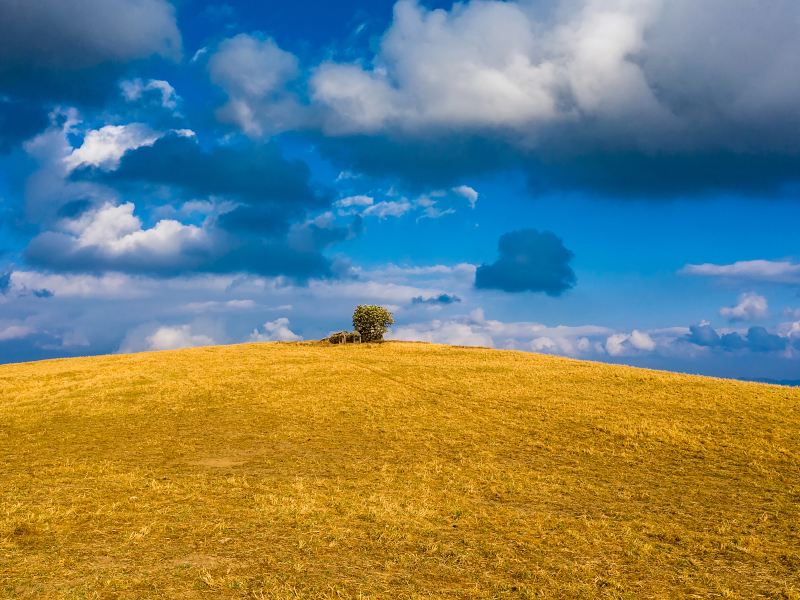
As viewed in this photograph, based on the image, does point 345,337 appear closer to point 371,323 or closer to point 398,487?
point 371,323

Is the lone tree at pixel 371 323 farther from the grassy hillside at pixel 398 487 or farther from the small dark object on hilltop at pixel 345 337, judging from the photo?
the grassy hillside at pixel 398 487

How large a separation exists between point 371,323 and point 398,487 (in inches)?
2352

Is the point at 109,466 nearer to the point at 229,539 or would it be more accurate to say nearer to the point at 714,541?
the point at 229,539

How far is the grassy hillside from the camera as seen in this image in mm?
14562

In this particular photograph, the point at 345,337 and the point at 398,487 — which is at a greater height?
the point at 345,337

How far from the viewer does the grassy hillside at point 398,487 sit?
14.6m

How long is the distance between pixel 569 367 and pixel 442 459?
29102 millimetres

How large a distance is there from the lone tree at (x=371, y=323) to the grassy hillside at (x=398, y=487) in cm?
3525

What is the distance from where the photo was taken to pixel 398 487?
22703mm

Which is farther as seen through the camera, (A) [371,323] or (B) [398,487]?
(A) [371,323]

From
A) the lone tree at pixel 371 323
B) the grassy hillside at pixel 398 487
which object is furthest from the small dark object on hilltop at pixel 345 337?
the grassy hillside at pixel 398 487

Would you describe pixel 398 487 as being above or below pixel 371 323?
below

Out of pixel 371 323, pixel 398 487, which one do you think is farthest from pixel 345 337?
pixel 398 487

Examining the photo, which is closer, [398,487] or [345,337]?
[398,487]
